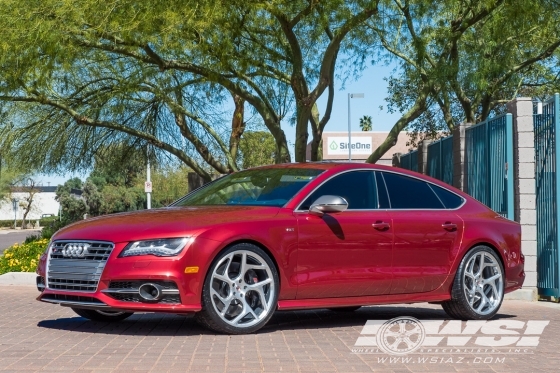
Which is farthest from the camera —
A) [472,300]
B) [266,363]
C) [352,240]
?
[472,300]

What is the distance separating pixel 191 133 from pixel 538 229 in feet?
36.8

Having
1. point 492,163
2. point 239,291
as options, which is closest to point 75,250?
point 239,291

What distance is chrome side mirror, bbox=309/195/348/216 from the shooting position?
9070 mm

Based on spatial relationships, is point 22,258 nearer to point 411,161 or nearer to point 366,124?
point 411,161

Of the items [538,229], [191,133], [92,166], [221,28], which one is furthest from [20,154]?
[538,229]

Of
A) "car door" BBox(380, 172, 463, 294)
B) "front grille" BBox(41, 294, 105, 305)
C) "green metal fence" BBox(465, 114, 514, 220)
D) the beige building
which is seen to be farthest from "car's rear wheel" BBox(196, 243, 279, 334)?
the beige building

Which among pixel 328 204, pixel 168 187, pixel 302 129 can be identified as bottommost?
pixel 168 187

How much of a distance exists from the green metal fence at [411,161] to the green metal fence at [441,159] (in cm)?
160

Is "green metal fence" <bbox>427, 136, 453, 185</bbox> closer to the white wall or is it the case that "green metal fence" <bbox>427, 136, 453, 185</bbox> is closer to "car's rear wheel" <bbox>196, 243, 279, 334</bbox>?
"car's rear wheel" <bbox>196, 243, 279, 334</bbox>

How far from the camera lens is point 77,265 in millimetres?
8719

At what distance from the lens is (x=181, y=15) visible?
53.2 feet

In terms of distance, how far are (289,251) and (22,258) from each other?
11664 millimetres

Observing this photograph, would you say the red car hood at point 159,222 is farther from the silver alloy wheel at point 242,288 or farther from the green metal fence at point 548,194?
the green metal fence at point 548,194

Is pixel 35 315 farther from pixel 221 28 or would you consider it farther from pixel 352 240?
pixel 221 28
